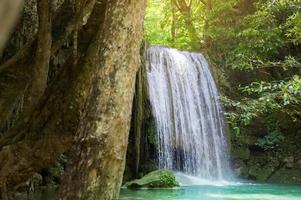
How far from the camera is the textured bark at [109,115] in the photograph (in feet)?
8.50

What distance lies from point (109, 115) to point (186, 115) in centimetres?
1169

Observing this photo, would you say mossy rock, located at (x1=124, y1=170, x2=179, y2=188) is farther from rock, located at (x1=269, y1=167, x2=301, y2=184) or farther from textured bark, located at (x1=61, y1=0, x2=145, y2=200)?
textured bark, located at (x1=61, y1=0, x2=145, y2=200)

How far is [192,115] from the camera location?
14406mm

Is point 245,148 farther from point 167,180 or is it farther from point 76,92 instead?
point 76,92

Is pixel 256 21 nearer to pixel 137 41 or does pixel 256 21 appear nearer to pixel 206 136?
pixel 206 136

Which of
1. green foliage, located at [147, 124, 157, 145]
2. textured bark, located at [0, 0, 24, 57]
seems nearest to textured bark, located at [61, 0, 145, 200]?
textured bark, located at [0, 0, 24, 57]

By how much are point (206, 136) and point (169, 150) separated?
159cm

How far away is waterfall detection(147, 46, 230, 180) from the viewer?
1351 centimetres

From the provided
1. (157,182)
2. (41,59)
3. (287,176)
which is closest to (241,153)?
(287,176)

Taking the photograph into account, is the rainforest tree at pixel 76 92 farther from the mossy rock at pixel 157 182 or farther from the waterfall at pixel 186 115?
the waterfall at pixel 186 115

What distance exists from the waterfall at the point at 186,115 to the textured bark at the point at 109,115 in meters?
10.3

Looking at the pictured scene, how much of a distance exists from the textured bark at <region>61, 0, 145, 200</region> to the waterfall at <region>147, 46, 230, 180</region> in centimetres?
1028

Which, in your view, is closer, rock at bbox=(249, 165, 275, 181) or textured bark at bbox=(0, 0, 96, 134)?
textured bark at bbox=(0, 0, 96, 134)

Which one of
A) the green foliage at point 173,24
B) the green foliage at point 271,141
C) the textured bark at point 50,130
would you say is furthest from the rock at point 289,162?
the textured bark at point 50,130
